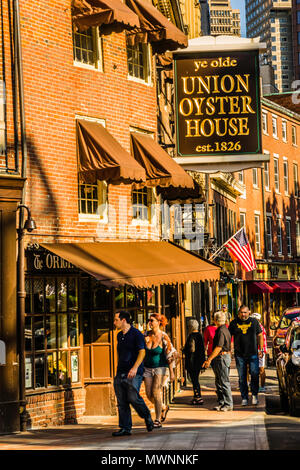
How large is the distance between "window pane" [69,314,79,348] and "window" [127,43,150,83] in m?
5.48

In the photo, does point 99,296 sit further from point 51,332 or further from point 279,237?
point 279,237

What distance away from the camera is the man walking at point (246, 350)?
51.5 ft

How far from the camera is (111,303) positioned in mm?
15672

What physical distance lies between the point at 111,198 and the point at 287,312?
1005 cm

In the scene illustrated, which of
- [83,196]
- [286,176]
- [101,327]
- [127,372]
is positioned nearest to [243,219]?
[286,176]

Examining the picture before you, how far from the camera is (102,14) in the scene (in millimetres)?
14977

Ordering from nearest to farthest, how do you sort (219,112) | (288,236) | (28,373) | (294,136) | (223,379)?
(28,373) → (223,379) → (219,112) → (288,236) → (294,136)

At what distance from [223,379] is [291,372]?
2.11 meters

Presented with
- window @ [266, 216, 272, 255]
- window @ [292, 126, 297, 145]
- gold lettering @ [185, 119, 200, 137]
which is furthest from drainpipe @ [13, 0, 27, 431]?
window @ [292, 126, 297, 145]

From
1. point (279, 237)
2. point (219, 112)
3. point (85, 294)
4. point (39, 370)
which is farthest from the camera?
point (279, 237)

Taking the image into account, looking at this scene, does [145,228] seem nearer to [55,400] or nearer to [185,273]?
[185,273]

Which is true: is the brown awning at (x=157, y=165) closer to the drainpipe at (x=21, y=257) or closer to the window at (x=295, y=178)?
the drainpipe at (x=21, y=257)
